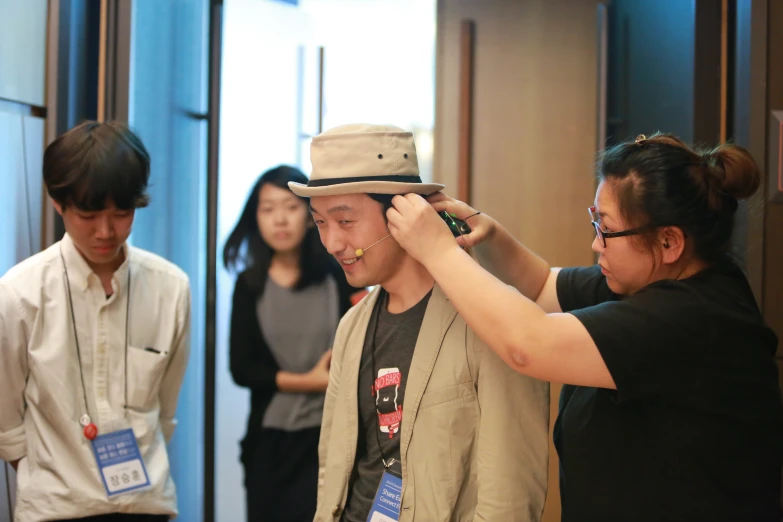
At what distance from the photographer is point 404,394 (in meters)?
1.50

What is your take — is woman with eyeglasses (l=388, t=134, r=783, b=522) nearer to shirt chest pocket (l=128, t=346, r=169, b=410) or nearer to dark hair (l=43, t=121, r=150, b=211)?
dark hair (l=43, t=121, r=150, b=211)

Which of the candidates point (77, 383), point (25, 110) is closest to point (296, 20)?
point (25, 110)

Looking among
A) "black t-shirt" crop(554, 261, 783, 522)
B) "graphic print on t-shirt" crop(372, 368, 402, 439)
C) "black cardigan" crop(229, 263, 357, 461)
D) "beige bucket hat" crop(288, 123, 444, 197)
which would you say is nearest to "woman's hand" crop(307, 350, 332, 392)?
"black cardigan" crop(229, 263, 357, 461)

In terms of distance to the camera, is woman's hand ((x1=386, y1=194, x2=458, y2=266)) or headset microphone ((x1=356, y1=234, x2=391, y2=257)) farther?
headset microphone ((x1=356, y1=234, x2=391, y2=257))

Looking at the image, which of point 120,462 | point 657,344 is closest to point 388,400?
point 657,344

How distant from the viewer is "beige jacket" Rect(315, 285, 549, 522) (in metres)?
1.38

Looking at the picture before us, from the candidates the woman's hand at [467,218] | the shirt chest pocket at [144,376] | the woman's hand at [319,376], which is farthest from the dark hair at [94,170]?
the woman's hand at [319,376]

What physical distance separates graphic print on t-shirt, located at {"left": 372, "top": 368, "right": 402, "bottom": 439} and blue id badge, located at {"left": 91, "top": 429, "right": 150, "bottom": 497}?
2.66 ft

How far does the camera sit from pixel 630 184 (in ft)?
4.56

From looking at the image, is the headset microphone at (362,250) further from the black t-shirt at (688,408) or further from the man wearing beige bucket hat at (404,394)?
the black t-shirt at (688,408)

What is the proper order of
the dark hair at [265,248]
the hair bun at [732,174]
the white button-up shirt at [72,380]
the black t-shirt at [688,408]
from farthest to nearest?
the dark hair at [265,248] → the white button-up shirt at [72,380] → the hair bun at [732,174] → the black t-shirt at [688,408]

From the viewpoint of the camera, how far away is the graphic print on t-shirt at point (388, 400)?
1520 mm

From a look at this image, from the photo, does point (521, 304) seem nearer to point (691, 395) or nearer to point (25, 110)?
point (691, 395)

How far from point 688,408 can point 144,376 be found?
1452 millimetres
